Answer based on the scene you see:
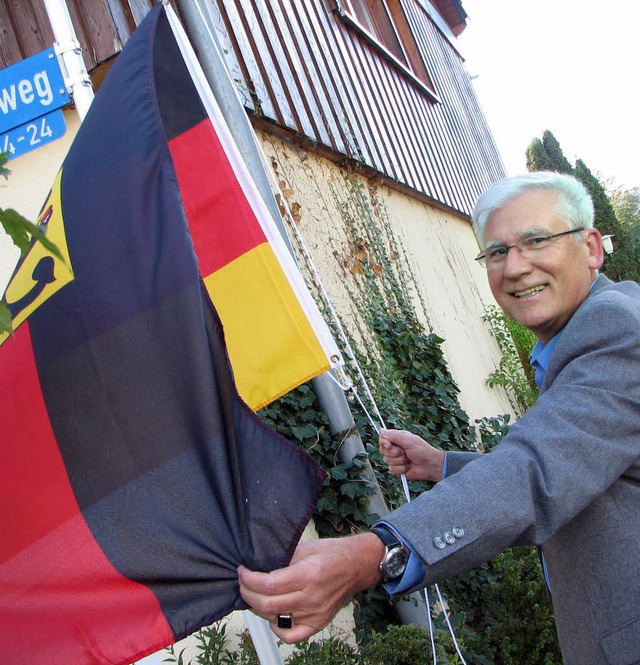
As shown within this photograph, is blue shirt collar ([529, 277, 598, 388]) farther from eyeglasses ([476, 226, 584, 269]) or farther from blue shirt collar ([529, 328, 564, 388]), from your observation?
eyeglasses ([476, 226, 584, 269])

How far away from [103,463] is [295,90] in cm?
→ 397

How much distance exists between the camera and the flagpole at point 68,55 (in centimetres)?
245

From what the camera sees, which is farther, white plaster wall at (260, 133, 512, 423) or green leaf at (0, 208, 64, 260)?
white plaster wall at (260, 133, 512, 423)

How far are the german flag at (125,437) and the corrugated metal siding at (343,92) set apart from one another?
257 cm

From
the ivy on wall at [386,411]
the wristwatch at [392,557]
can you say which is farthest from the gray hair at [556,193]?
the wristwatch at [392,557]

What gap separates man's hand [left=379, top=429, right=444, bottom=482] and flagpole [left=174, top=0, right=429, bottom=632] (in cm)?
99

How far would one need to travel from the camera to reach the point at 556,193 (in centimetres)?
189

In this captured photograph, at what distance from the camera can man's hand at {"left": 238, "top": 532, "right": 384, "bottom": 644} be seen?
3.94 feet

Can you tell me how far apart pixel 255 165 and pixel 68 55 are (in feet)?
2.97

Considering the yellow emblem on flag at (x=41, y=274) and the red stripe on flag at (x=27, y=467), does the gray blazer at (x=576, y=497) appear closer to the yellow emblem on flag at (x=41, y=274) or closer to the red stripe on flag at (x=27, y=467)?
the red stripe on flag at (x=27, y=467)

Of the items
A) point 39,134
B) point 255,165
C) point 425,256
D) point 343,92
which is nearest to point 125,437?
point 39,134

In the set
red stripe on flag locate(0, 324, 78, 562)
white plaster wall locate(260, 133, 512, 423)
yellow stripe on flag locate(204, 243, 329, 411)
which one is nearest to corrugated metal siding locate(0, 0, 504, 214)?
white plaster wall locate(260, 133, 512, 423)

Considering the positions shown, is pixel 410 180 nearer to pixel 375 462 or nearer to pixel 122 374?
pixel 375 462

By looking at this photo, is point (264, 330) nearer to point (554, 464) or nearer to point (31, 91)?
point (554, 464)
